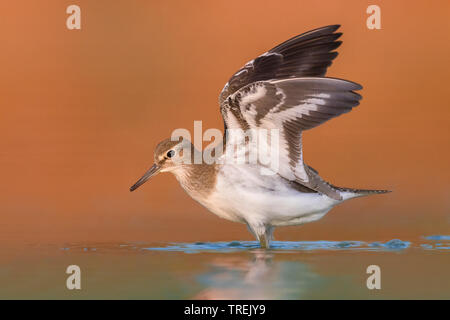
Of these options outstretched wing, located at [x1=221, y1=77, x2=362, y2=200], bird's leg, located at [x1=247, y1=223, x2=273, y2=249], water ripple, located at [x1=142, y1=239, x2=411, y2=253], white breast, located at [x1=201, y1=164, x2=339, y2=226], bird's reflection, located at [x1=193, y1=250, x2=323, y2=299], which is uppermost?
outstretched wing, located at [x1=221, y1=77, x2=362, y2=200]

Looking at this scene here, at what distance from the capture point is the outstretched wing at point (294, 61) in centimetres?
930

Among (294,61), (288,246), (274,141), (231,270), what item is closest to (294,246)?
(288,246)

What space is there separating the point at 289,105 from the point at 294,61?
2.62ft

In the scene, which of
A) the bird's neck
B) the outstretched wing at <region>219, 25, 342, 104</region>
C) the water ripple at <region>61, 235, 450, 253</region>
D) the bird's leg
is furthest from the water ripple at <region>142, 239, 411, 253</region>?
the outstretched wing at <region>219, 25, 342, 104</region>

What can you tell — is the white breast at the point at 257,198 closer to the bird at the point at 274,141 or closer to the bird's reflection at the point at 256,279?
the bird at the point at 274,141

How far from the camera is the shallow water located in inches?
280

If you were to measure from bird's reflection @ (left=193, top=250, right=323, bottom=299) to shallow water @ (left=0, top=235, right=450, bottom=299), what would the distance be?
11 mm

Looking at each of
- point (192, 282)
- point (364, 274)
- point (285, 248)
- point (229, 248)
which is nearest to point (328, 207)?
point (285, 248)

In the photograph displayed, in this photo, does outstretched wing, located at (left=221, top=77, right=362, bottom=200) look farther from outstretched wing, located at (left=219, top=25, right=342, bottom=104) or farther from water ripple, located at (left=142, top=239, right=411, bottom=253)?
water ripple, located at (left=142, top=239, right=411, bottom=253)

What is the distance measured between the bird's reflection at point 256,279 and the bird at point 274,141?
3.35ft

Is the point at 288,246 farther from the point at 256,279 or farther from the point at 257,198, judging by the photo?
the point at 256,279

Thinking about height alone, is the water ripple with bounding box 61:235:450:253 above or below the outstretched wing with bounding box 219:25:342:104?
below

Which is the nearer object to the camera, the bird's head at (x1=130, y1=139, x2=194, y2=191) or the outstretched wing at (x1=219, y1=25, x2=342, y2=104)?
the outstretched wing at (x1=219, y1=25, x2=342, y2=104)
